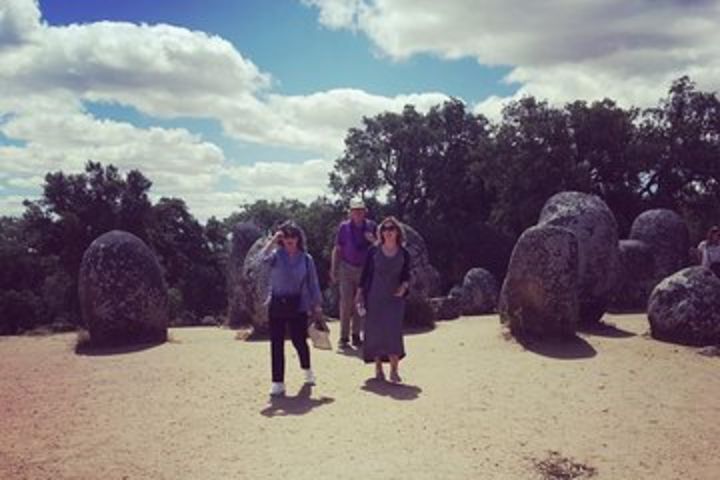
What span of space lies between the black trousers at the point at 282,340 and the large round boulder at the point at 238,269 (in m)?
7.50

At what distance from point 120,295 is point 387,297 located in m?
5.44

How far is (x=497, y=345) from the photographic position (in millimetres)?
10586

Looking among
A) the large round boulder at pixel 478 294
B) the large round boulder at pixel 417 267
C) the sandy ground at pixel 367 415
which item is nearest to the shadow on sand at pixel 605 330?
the sandy ground at pixel 367 415

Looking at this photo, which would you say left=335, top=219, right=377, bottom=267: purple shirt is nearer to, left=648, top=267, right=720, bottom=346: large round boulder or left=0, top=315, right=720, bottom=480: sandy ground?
left=0, top=315, right=720, bottom=480: sandy ground

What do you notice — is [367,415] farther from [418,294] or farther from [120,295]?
[418,294]

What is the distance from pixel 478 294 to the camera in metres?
19.8

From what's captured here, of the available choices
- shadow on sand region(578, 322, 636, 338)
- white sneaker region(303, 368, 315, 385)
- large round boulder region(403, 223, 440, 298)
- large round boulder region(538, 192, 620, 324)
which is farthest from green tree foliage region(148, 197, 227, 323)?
white sneaker region(303, 368, 315, 385)

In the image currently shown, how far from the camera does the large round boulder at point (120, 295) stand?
11398 millimetres

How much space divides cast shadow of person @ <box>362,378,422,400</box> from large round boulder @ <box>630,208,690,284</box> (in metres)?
11.8

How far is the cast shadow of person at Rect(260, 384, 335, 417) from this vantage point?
6.80 meters

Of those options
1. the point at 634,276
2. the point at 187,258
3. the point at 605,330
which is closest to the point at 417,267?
the point at 605,330

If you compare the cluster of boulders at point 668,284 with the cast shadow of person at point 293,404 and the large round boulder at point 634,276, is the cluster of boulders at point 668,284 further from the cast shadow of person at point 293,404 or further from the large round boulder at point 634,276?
the cast shadow of person at point 293,404

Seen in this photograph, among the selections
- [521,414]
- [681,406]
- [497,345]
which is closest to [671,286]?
[497,345]

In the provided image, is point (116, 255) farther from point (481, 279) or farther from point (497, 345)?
point (481, 279)
